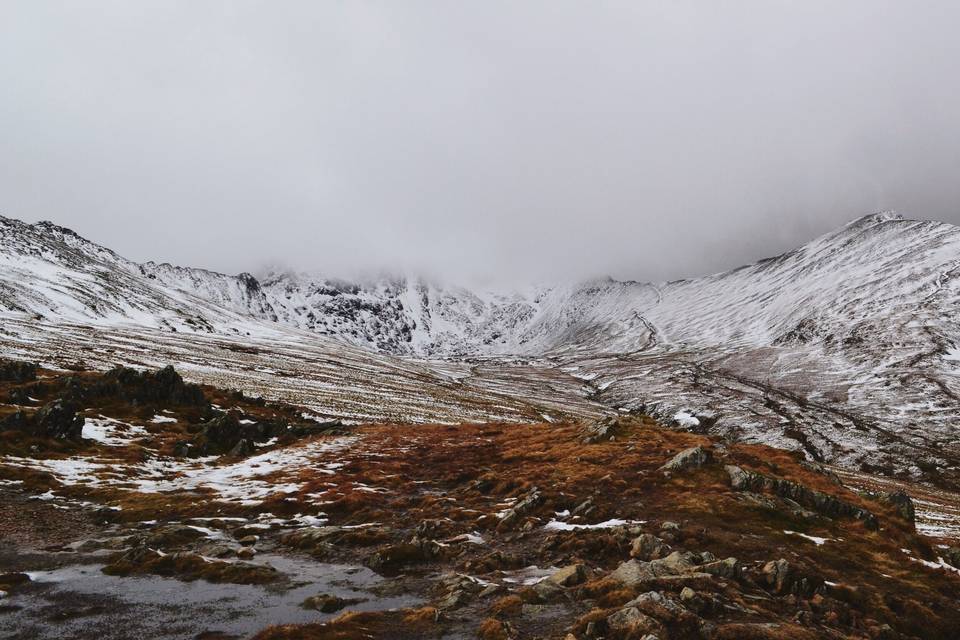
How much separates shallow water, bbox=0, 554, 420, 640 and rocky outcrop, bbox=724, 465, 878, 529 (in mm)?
21672

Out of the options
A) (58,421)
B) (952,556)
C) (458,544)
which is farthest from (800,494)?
(58,421)

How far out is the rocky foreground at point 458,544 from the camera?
16484 millimetres

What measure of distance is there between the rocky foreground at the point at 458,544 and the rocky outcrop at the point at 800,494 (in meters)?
0.12

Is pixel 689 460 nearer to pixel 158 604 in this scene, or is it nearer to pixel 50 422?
pixel 158 604

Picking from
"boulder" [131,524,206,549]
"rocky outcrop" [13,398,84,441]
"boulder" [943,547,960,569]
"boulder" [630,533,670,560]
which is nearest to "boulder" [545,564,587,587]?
"boulder" [630,533,670,560]

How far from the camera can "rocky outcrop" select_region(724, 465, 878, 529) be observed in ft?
89.8

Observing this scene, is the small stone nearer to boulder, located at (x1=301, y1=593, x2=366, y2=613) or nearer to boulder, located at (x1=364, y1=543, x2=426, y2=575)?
boulder, located at (x1=364, y1=543, x2=426, y2=575)

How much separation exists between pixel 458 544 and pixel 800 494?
19592mm

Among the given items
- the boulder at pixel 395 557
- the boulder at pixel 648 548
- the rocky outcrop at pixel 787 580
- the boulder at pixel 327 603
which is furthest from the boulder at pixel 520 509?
the rocky outcrop at pixel 787 580

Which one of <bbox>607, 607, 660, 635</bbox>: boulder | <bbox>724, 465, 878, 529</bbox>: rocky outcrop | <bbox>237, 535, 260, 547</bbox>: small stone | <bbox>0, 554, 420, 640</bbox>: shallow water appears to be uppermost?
<bbox>724, 465, 878, 529</bbox>: rocky outcrop

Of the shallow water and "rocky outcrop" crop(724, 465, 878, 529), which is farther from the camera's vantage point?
"rocky outcrop" crop(724, 465, 878, 529)

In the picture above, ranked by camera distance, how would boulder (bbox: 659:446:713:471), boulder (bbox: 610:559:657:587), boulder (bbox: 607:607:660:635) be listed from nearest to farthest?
boulder (bbox: 607:607:660:635), boulder (bbox: 610:559:657:587), boulder (bbox: 659:446:713:471)

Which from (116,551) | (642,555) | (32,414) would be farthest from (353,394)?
(642,555)

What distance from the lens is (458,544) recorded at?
2527 centimetres
